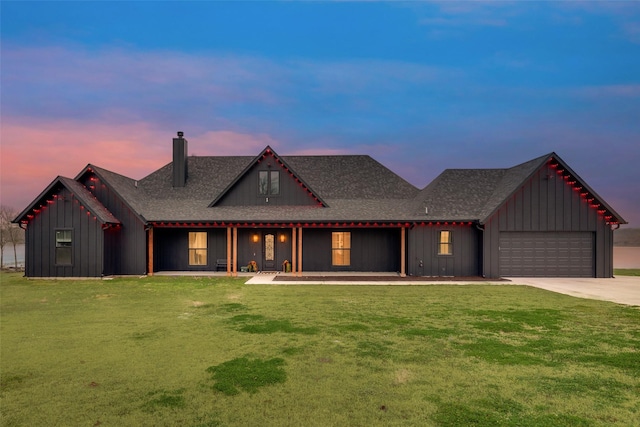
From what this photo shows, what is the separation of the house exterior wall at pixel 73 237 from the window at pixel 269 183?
8.62 m

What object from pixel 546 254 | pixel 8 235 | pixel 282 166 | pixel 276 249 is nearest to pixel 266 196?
pixel 282 166

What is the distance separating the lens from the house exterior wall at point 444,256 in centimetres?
1825

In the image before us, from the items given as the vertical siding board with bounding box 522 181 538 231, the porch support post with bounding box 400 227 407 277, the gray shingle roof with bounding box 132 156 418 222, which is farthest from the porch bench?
the vertical siding board with bounding box 522 181 538 231

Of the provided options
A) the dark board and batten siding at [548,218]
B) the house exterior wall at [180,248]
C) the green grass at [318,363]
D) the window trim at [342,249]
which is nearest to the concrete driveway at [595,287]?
the dark board and batten siding at [548,218]

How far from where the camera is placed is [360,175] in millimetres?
22984

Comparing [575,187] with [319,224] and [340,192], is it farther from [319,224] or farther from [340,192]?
[319,224]

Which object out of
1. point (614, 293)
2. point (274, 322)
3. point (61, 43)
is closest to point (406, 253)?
point (614, 293)

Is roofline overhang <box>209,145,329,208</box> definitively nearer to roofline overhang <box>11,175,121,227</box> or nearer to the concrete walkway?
the concrete walkway

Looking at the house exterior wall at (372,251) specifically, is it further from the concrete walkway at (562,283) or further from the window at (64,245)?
the window at (64,245)

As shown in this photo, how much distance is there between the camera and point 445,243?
60.4 feet

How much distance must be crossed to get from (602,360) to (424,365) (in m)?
3.27

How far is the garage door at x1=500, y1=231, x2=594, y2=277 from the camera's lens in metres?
17.8

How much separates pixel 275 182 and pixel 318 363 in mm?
15411

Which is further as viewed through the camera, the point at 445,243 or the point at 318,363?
the point at 445,243
